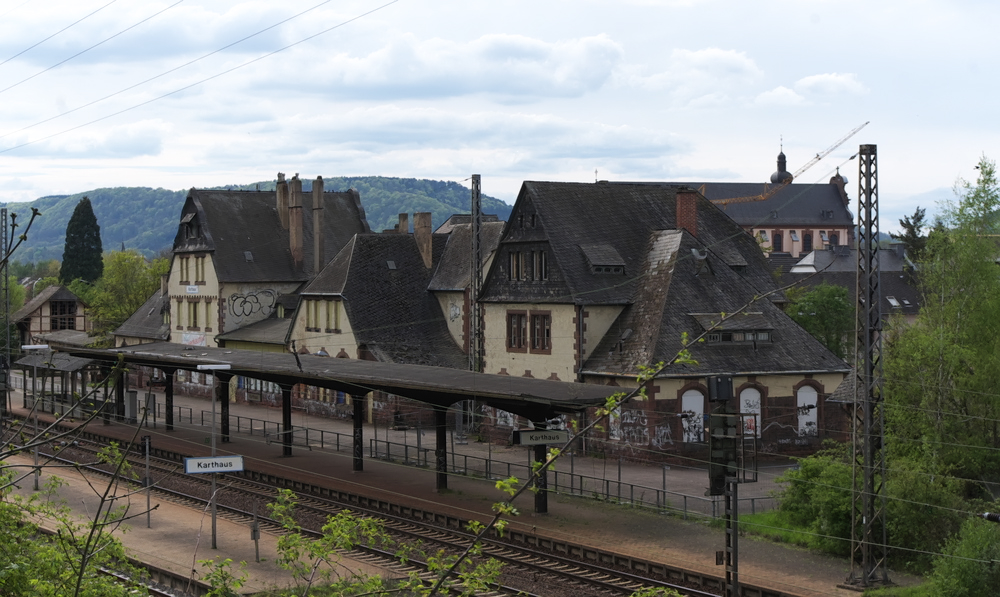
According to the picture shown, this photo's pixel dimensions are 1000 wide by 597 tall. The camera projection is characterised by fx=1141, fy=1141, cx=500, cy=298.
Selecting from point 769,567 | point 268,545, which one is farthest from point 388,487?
point 769,567

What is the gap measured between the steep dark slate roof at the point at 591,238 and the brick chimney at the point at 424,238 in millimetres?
12008

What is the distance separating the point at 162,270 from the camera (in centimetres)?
8888

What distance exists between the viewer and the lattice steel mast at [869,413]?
2370 cm

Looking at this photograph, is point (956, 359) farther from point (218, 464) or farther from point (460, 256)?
point (460, 256)

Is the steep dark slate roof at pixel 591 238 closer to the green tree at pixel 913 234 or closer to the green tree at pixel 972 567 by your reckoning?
the green tree at pixel 972 567

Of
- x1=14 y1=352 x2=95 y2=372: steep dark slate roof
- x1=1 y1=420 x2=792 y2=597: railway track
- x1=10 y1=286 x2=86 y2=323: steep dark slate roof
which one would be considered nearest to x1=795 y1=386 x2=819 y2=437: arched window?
x1=1 y1=420 x2=792 y2=597: railway track

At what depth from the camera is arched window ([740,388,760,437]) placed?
1655 inches

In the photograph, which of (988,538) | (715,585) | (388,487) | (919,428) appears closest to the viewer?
(988,538)

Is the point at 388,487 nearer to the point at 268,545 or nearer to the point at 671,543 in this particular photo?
the point at 268,545

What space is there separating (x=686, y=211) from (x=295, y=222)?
2963 centimetres

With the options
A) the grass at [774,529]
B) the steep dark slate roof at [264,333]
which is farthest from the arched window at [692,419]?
the steep dark slate roof at [264,333]

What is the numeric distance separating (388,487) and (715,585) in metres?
14.9

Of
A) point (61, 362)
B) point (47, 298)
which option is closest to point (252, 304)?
point (61, 362)

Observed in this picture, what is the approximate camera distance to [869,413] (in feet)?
78.2
